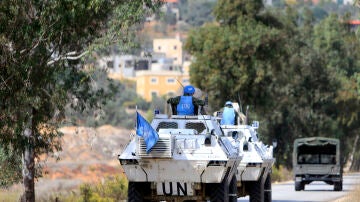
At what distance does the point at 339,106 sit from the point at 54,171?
1156 inches

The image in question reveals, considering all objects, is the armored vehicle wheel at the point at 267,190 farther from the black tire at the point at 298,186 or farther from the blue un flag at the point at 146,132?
the black tire at the point at 298,186

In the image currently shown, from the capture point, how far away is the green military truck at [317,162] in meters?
46.2

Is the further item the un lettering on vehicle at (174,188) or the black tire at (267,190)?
the black tire at (267,190)

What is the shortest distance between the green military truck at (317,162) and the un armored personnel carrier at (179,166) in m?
21.8

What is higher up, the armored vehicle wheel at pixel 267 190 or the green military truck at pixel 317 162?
the green military truck at pixel 317 162

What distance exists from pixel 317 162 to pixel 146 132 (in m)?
26.6

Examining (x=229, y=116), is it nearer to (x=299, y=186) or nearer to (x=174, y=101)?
(x=174, y=101)

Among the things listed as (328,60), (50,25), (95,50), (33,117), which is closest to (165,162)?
(50,25)

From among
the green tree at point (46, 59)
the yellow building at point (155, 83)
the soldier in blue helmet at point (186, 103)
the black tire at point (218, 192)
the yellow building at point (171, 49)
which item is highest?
the yellow building at point (171, 49)

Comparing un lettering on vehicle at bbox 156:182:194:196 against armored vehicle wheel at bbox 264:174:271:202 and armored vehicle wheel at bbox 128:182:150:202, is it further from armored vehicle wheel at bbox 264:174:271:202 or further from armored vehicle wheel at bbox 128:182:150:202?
armored vehicle wheel at bbox 264:174:271:202

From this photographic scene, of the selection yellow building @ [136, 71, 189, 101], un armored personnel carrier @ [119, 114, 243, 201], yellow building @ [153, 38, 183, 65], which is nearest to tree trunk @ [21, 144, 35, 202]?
un armored personnel carrier @ [119, 114, 243, 201]

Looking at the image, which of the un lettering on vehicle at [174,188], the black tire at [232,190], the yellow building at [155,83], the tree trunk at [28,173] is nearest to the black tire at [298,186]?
the tree trunk at [28,173]

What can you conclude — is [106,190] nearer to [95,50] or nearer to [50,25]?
[95,50]

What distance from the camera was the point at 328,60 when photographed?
272 ft
